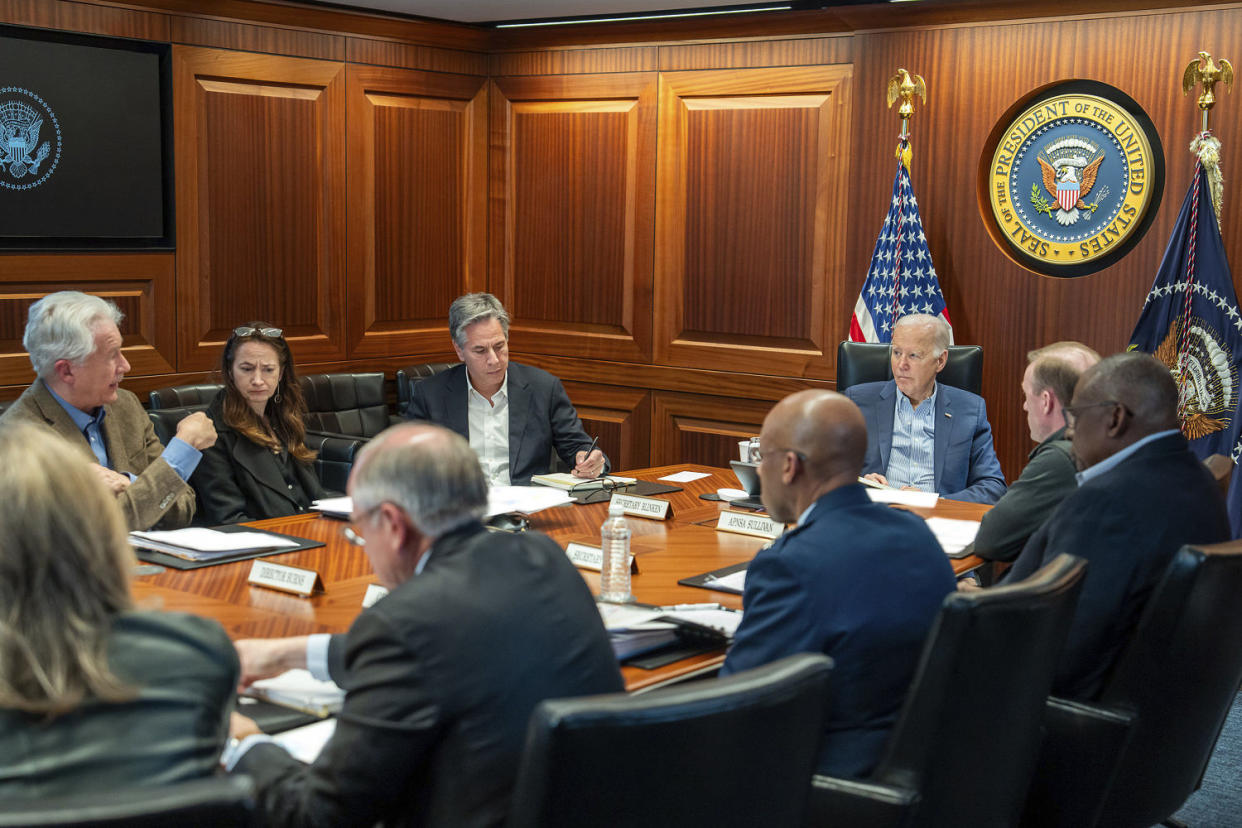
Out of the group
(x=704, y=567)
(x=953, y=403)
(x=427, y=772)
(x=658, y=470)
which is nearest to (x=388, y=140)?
(x=658, y=470)

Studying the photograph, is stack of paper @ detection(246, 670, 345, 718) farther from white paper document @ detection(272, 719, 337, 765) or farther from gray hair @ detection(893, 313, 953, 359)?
gray hair @ detection(893, 313, 953, 359)

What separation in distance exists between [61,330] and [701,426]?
3.43 meters

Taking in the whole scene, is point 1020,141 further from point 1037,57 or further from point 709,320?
point 709,320

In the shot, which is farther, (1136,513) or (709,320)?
(709,320)

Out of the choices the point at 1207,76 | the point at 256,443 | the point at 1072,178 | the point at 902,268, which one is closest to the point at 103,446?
the point at 256,443

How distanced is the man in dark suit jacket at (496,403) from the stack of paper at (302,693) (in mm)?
2345

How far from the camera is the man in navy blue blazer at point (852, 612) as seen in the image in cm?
208

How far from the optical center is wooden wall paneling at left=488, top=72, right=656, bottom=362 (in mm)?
6383

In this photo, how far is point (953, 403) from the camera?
451 cm

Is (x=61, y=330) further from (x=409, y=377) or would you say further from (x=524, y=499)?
(x=409, y=377)

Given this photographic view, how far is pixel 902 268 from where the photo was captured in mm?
5531

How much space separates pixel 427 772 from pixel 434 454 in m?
0.43

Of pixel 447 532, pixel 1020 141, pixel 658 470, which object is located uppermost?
pixel 1020 141

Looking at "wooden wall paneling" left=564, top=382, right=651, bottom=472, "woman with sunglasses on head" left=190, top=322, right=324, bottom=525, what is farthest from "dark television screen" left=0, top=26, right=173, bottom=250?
"wooden wall paneling" left=564, top=382, right=651, bottom=472
